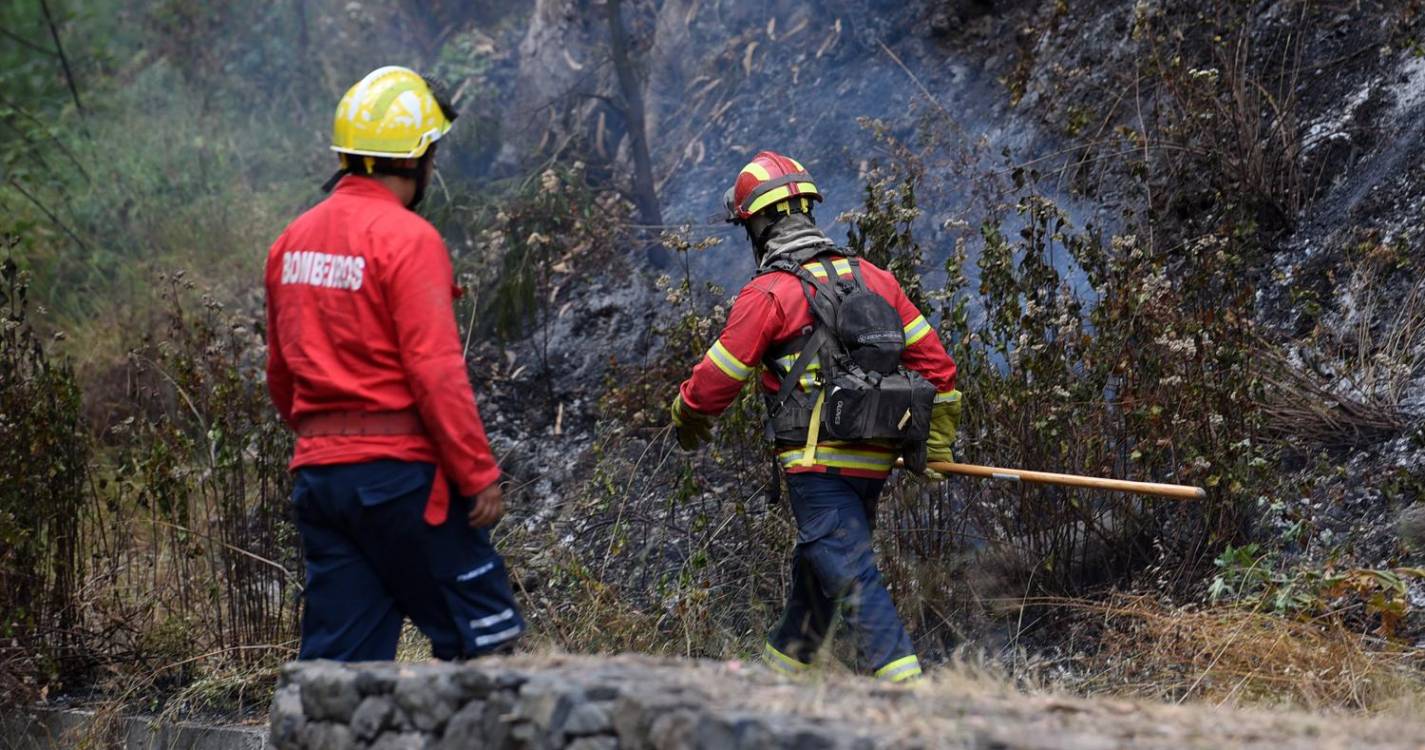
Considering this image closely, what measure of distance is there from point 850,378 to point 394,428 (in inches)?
63.9

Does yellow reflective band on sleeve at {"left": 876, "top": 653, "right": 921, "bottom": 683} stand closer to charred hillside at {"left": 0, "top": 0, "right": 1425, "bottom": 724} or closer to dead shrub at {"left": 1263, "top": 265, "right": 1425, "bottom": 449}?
charred hillside at {"left": 0, "top": 0, "right": 1425, "bottom": 724}

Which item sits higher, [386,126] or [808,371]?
[386,126]

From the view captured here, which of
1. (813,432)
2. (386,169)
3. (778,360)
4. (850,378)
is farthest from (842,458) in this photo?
(386,169)

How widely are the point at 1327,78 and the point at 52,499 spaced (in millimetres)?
6407

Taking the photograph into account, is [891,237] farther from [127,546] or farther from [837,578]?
[127,546]

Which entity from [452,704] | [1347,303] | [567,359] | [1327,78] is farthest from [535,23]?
[452,704]

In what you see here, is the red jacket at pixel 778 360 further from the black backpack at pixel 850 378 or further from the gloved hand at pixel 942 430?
the gloved hand at pixel 942 430

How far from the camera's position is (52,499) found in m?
5.86

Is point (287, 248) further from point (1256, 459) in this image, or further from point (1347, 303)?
point (1347, 303)

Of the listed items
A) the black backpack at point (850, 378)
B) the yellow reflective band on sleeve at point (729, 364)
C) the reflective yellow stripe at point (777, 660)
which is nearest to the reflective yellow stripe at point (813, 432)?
the black backpack at point (850, 378)

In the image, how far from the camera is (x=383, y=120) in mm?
3854

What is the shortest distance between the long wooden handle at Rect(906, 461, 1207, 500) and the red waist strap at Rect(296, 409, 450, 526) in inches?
76.8

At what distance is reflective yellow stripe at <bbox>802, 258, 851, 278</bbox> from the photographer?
4789 millimetres

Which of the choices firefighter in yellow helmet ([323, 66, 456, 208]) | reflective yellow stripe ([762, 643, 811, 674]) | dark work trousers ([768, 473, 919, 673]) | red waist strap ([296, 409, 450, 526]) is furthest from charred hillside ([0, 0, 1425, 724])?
firefighter in yellow helmet ([323, 66, 456, 208])
